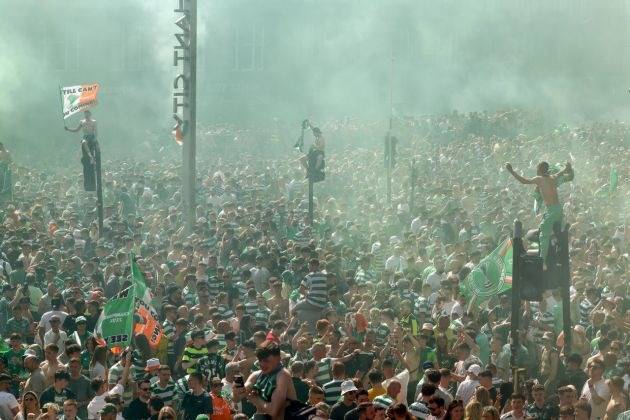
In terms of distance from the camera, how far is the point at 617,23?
6259 cm

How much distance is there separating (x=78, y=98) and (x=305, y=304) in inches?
374

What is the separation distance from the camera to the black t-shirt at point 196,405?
36.1 feet

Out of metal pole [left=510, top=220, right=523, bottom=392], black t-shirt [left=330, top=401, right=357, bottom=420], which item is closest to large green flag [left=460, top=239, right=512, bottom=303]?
metal pole [left=510, top=220, right=523, bottom=392]

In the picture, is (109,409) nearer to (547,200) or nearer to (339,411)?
(339,411)

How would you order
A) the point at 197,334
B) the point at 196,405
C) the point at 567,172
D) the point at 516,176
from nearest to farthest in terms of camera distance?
the point at 196,405, the point at 197,334, the point at 516,176, the point at 567,172

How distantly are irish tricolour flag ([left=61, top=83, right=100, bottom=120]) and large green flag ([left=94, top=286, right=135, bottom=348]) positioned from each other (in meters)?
10.7

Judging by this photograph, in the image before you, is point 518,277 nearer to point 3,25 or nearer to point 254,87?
point 3,25

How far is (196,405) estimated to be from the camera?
1104 centimetres

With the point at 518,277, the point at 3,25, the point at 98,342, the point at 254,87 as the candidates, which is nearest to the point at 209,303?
the point at 98,342

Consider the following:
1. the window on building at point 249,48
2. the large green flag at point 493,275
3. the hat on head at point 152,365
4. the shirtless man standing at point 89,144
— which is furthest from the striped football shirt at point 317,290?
the window on building at point 249,48

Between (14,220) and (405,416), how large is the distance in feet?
48.3

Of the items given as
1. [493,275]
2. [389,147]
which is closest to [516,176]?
[493,275]

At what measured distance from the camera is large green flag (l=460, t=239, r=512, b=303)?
1541 centimetres

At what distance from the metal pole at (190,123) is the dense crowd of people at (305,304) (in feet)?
1.32
